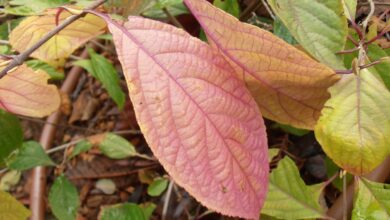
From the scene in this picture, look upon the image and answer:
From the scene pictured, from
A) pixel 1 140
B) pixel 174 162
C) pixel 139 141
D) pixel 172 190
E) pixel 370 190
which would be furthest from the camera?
pixel 139 141

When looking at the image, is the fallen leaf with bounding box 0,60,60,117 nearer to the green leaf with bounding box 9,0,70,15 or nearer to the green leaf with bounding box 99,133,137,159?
the green leaf with bounding box 9,0,70,15

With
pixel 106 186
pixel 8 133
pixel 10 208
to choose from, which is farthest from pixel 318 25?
pixel 106 186

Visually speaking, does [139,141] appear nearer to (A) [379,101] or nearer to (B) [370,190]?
(B) [370,190]

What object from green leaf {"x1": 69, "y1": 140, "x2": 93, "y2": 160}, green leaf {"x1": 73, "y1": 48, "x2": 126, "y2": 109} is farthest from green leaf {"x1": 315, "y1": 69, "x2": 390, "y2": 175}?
green leaf {"x1": 69, "y1": 140, "x2": 93, "y2": 160}

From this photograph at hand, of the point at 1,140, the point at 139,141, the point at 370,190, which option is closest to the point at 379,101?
the point at 370,190

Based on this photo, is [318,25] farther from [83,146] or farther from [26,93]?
[83,146]
